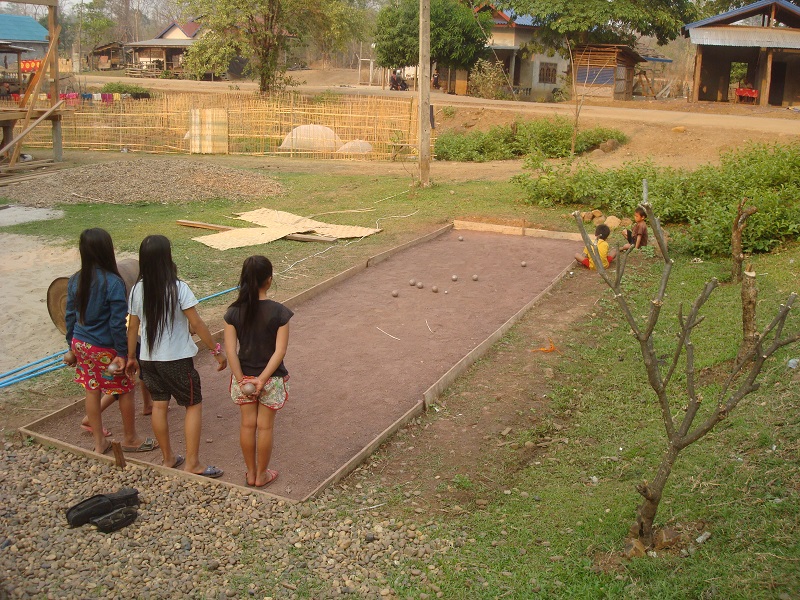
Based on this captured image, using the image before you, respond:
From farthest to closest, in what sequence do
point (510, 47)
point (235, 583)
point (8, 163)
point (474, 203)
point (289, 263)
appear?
1. point (510, 47)
2. point (8, 163)
3. point (474, 203)
4. point (289, 263)
5. point (235, 583)

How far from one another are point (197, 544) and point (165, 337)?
1289mm

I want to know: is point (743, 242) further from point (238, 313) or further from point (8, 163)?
point (8, 163)

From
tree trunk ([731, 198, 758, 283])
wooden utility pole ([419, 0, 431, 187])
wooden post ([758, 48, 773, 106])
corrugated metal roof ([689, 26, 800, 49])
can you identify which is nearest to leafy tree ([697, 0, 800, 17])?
corrugated metal roof ([689, 26, 800, 49])

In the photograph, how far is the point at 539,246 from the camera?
12.2 meters

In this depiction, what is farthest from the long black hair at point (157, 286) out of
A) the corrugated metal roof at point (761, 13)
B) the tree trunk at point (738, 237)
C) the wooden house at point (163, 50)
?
the wooden house at point (163, 50)

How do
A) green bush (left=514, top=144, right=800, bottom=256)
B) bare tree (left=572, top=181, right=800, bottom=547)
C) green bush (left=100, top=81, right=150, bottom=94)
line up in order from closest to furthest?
1. bare tree (left=572, top=181, right=800, bottom=547)
2. green bush (left=514, top=144, right=800, bottom=256)
3. green bush (left=100, top=81, right=150, bottom=94)

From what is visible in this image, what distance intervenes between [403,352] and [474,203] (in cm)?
776

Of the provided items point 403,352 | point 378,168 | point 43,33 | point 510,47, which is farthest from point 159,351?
point 43,33

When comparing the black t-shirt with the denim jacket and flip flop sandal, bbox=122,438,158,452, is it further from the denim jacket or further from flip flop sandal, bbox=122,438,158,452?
flip flop sandal, bbox=122,438,158,452

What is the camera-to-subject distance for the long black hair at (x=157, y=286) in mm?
4812

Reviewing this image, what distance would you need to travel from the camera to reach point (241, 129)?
77.3 feet

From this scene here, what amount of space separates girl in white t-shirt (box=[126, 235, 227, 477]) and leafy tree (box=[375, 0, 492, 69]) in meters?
35.8

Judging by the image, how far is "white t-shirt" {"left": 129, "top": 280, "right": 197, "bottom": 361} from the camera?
4898 mm

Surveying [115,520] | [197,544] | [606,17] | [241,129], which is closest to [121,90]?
[241,129]
